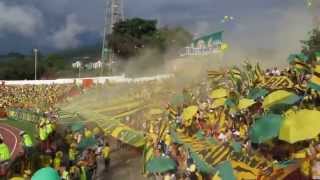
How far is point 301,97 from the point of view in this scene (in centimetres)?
1277

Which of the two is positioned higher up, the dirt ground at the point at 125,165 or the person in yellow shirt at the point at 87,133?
the person in yellow shirt at the point at 87,133

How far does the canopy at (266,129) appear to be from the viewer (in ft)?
34.7

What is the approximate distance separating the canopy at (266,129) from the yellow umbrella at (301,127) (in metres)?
0.80

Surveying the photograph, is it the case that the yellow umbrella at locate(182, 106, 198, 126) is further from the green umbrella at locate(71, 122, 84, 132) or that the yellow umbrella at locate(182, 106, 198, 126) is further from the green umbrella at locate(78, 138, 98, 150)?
the green umbrella at locate(71, 122, 84, 132)

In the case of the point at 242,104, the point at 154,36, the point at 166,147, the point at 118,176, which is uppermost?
the point at 154,36

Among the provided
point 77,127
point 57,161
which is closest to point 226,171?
point 57,161

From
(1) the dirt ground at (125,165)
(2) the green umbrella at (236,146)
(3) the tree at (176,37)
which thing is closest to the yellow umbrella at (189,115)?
(1) the dirt ground at (125,165)

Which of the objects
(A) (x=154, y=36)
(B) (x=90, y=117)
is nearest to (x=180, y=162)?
(B) (x=90, y=117)

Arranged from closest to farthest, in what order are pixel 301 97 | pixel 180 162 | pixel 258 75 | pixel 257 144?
pixel 257 144, pixel 301 97, pixel 180 162, pixel 258 75

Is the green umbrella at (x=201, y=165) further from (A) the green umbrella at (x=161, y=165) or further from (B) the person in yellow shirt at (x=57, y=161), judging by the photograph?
(B) the person in yellow shirt at (x=57, y=161)

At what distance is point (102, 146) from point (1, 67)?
124914 mm

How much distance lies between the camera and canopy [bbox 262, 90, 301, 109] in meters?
12.6

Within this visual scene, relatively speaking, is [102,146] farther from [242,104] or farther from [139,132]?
[242,104]

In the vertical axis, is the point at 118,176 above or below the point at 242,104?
below
